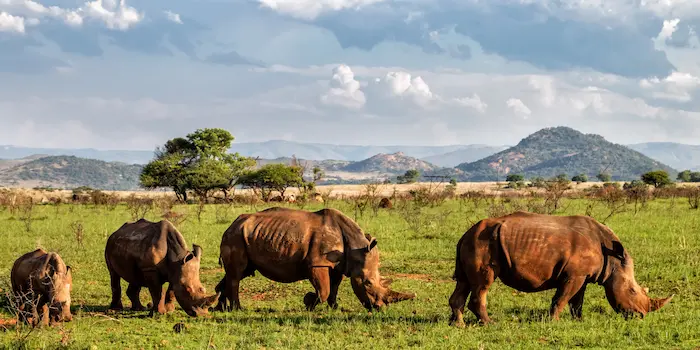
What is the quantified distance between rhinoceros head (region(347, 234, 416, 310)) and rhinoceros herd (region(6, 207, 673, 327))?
18 millimetres

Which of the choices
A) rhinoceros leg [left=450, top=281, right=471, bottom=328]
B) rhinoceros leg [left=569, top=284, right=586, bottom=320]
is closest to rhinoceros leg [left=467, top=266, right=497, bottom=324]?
rhinoceros leg [left=450, top=281, right=471, bottom=328]

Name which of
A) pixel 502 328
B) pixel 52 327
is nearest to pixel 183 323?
pixel 52 327

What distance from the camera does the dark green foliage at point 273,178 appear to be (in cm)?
6244

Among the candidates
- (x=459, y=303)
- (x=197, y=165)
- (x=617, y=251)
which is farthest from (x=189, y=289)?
(x=197, y=165)

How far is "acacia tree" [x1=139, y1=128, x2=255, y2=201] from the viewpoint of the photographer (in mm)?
59969

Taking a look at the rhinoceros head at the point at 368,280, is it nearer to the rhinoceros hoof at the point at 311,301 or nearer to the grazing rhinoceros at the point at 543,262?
the rhinoceros hoof at the point at 311,301

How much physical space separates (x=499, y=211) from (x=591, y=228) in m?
17.2

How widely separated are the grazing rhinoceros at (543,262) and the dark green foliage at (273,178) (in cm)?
5154

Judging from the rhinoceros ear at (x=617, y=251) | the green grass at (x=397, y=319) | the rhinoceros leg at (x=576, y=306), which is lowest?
the green grass at (x=397, y=319)

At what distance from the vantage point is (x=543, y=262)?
10.2 m

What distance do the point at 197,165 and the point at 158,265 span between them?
53.9m

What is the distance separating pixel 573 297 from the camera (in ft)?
35.9

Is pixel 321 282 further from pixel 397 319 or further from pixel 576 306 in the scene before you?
pixel 576 306

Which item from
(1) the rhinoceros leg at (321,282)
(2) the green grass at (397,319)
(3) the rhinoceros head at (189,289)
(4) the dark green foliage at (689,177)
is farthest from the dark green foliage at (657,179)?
(3) the rhinoceros head at (189,289)
